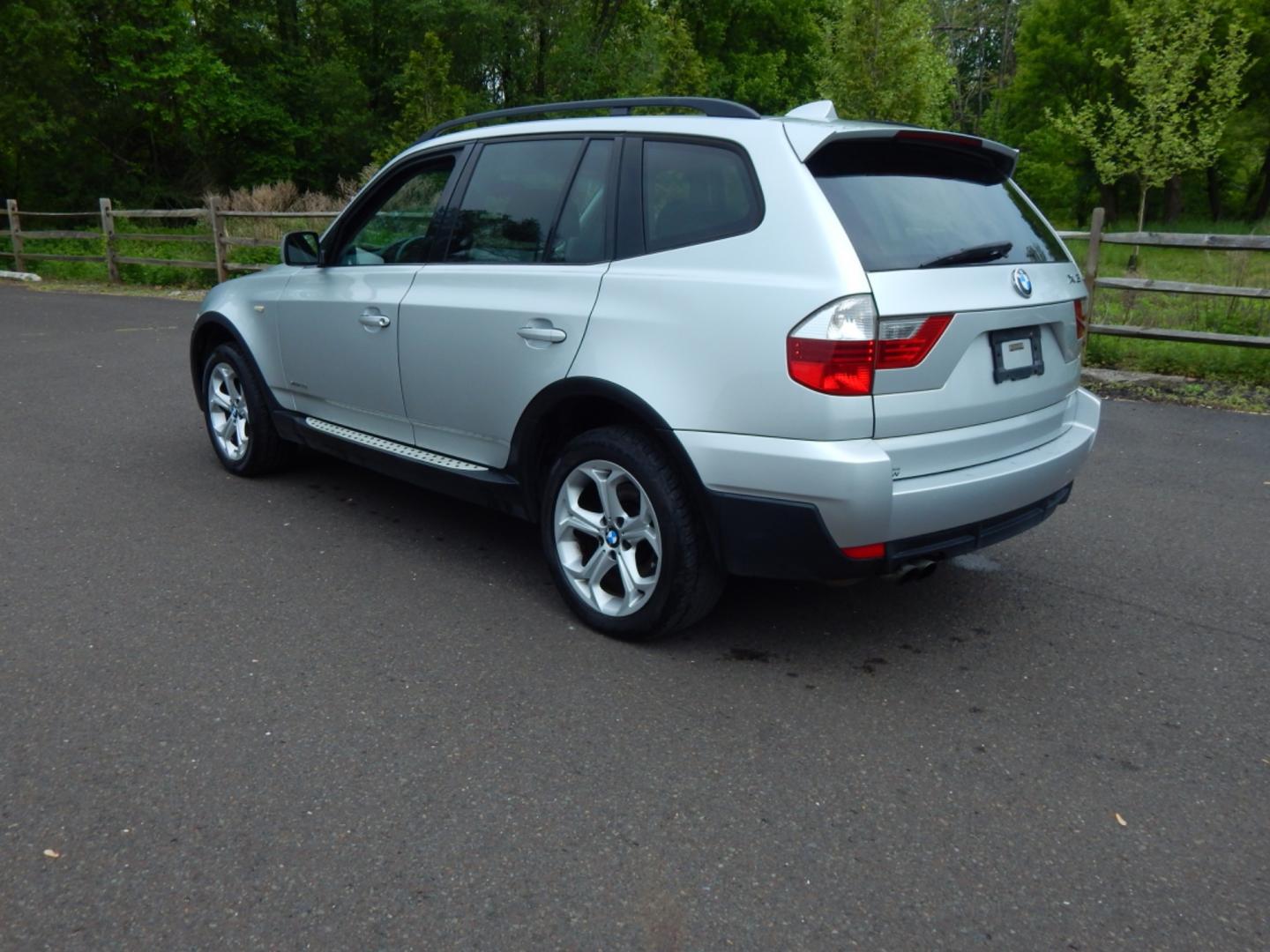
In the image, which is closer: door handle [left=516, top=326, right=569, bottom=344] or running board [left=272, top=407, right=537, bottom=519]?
door handle [left=516, top=326, right=569, bottom=344]

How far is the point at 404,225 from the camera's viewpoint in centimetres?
482

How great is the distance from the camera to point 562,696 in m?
3.46

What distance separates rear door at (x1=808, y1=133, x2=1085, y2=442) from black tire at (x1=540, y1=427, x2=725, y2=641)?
2.33 feet

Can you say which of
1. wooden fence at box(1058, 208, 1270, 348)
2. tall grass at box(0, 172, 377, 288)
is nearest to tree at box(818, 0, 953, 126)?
tall grass at box(0, 172, 377, 288)

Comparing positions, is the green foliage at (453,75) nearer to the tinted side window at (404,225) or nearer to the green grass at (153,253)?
the green grass at (153,253)

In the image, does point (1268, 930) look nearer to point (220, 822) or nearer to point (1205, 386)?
point (220, 822)

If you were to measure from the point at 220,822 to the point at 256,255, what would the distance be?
611 inches

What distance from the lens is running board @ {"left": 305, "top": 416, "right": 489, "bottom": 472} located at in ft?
14.5

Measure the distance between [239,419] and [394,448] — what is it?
5.40ft

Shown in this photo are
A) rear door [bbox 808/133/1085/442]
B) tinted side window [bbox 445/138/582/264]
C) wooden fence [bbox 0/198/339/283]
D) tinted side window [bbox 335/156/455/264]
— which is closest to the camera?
rear door [bbox 808/133/1085/442]

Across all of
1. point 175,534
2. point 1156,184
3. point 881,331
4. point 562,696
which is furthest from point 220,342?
point 1156,184

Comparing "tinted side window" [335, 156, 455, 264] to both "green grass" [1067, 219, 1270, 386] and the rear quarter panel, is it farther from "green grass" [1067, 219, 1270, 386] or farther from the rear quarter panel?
"green grass" [1067, 219, 1270, 386]

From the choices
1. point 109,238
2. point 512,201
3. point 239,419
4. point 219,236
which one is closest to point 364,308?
point 512,201

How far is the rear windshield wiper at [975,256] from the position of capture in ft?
11.3
